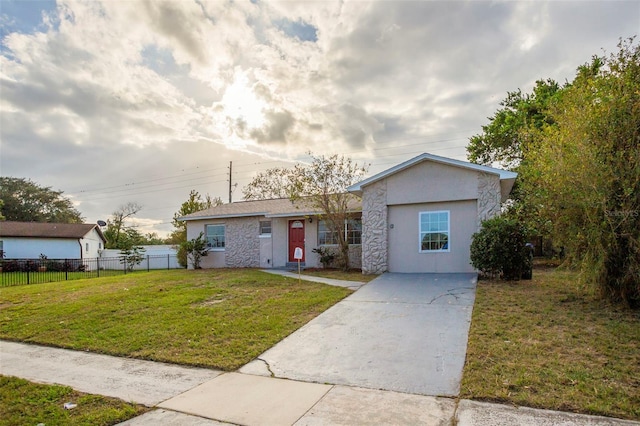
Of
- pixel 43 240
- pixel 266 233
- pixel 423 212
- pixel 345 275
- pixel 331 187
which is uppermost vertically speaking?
pixel 331 187

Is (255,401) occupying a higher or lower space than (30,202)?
lower

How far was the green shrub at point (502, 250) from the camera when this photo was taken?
10203 millimetres

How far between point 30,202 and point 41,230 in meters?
16.0

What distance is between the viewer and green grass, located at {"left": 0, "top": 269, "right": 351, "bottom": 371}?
20.3 feet

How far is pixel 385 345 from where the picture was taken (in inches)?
234

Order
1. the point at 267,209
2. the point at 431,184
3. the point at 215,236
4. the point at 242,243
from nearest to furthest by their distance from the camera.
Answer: the point at 431,184 < the point at 267,209 < the point at 242,243 < the point at 215,236

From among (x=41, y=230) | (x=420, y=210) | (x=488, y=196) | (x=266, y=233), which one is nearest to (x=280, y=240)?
(x=266, y=233)

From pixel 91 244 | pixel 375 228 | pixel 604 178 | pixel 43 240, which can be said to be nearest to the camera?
pixel 604 178

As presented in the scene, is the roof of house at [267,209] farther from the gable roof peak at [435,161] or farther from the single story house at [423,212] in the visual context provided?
the gable roof peak at [435,161]

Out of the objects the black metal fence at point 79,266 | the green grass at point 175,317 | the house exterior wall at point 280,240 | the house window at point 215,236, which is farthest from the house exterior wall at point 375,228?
the black metal fence at point 79,266

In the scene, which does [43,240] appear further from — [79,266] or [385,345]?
[385,345]

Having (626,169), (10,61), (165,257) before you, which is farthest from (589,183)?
(165,257)

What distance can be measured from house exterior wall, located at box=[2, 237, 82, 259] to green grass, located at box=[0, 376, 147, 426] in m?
28.3

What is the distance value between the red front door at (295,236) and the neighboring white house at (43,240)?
68.1 ft
